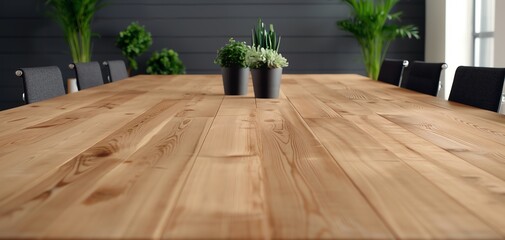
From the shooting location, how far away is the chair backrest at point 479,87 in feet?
7.77

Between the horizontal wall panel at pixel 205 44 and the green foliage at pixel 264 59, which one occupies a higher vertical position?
the green foliage at pixel 264 59

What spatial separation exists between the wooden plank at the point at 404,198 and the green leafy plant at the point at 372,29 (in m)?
5.83

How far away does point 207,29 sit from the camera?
313 inches

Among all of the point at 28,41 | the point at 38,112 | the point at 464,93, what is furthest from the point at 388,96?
the point at 28,41

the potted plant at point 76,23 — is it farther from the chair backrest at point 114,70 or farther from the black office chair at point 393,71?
the black office chair at point 393,71

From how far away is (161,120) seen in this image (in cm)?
198

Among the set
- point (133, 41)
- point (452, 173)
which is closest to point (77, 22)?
point (133, 41)

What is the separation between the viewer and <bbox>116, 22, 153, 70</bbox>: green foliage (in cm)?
729

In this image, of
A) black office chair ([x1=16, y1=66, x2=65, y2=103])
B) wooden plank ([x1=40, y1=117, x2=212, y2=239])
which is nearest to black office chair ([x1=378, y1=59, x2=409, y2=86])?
black office chair ([x1=16, y1=66, x2=65, y2=103])

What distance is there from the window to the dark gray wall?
101 centimetres

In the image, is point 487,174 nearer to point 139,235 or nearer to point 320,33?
point 139,235

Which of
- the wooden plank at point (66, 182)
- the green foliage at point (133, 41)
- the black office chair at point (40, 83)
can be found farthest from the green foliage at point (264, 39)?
the green foliage at point (133, 41)

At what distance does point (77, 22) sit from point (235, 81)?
190 inches

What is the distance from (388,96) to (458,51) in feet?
15.1
